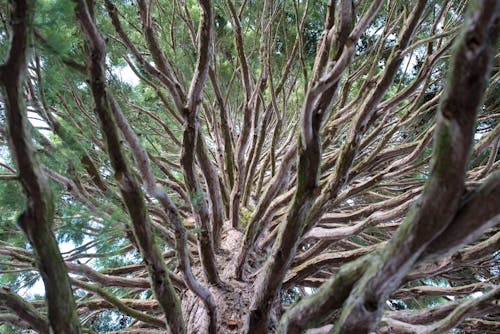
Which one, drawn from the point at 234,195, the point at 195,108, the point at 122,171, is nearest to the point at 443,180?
the point at 122,171

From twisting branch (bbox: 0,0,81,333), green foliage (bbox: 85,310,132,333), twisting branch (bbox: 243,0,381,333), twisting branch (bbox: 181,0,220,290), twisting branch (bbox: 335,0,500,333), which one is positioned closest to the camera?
twisting branch (bbox: 335,0,500,333)

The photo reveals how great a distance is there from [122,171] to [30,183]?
274 mm

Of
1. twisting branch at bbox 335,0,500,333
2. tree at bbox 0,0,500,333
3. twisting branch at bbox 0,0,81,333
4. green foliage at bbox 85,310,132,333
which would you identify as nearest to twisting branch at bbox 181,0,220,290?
tree at bbox 0,0,500,333

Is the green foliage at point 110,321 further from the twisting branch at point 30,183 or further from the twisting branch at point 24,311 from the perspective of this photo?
the twisting branch at point 30,183

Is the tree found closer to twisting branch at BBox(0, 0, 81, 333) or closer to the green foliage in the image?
twisting branch at BBox(0, 0, 81, 333)

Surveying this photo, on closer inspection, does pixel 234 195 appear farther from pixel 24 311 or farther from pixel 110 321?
pixel 110 321

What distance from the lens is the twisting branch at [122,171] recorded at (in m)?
1.15

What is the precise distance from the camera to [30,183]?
100 centimetres

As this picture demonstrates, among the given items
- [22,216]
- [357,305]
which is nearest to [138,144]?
[22,216]

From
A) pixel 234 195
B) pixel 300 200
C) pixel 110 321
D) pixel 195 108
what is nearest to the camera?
pixel 300 200

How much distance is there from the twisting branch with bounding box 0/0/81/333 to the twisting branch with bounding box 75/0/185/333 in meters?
0.19

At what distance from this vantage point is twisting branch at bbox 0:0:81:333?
0.97 meters

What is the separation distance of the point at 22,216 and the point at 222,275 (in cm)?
139

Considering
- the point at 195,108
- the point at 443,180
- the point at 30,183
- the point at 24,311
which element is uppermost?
the point at 195,108
